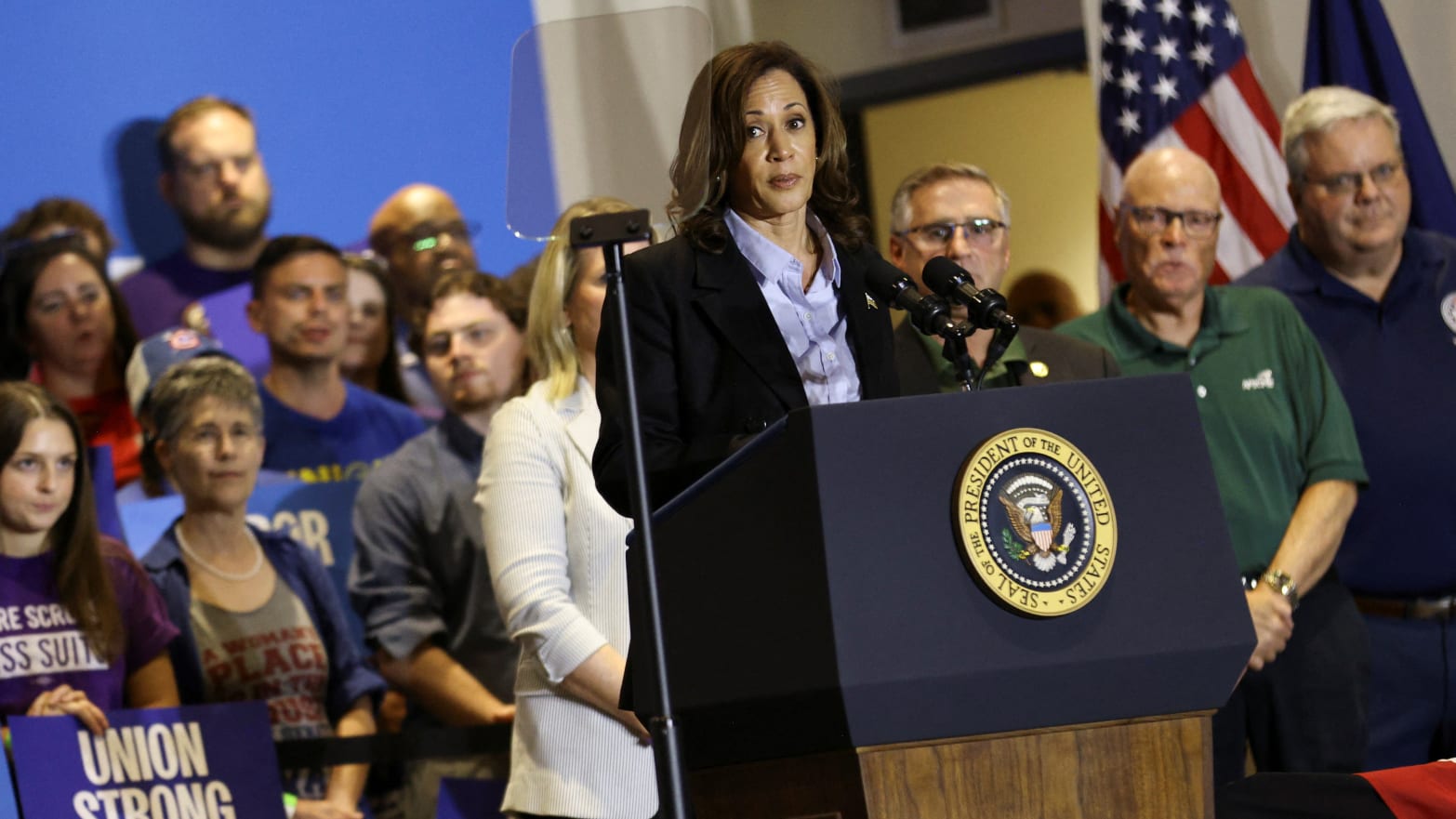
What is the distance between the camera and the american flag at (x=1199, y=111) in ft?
14.9

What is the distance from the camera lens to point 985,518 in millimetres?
1532

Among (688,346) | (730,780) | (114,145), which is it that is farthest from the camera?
(114,145)

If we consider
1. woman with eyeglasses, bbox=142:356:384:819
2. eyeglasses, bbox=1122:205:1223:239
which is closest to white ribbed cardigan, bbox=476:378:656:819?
woman with eyeglasses, bbox=142:356:384:819

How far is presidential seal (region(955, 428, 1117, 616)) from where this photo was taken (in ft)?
4.99

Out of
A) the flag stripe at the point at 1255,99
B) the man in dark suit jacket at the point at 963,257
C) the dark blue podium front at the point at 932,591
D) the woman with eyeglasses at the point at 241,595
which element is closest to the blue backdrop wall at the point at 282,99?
the woman with eyeglasses at the point at 241,595

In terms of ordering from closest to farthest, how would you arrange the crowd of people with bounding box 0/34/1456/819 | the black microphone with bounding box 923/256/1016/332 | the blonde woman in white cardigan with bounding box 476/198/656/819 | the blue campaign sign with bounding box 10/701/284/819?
the black microphone with bounding box 923/256/1016/332
the blonde woman in white cardigan with bounding box 476/198/656/819
the crowd of people with bounding box 0/34/1456/819
the blue campaign sign with bounding box 10/701/284/819

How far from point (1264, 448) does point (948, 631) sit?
2173 millimetres

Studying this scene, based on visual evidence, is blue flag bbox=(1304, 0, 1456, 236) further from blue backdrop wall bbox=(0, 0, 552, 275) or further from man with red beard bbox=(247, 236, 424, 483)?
man with red beard bbox=(247, 236, 424, 483)

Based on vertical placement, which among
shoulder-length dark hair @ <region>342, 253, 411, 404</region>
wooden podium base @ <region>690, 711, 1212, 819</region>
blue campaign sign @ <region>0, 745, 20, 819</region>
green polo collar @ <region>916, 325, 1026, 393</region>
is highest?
shoulder-length dark hair @ <region>342, 253, 411, 404</region>

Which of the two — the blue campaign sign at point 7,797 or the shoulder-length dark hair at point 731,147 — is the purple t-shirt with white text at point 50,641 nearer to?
the blue campaign sign at point 7,797

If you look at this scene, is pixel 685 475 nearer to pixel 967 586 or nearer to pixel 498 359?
pixel 967 586

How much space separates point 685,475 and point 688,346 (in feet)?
0.55

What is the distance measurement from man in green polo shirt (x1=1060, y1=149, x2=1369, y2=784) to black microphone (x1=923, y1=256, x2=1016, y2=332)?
1.70 metres

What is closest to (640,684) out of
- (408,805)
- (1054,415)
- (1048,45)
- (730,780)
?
(730,780)
